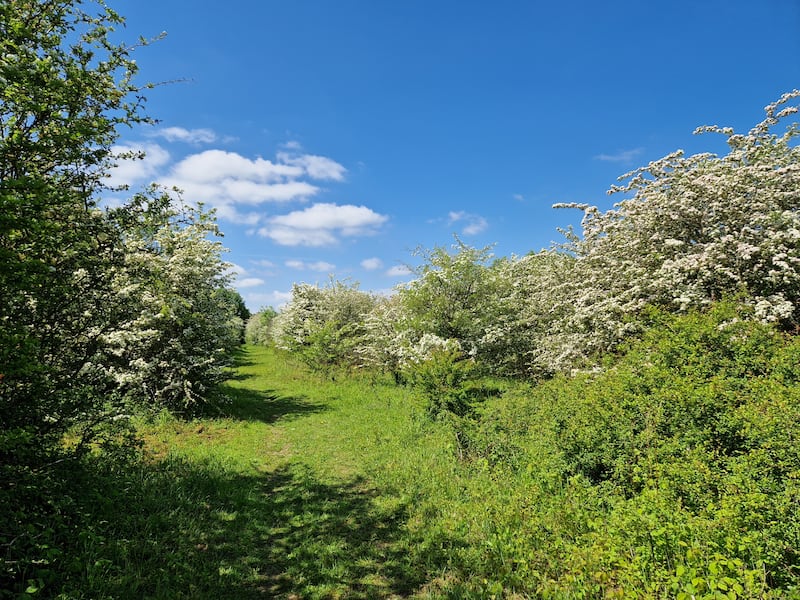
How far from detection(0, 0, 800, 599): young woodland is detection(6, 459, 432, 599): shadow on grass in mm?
45

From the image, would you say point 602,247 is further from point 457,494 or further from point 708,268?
point 457,494

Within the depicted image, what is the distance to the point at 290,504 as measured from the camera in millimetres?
7949

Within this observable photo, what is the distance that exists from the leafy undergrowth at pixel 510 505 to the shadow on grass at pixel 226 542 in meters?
0.03

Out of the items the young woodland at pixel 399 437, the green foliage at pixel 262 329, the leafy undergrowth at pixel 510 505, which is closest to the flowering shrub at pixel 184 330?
the young woodland at pixel 399 437

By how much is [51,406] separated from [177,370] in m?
8.83

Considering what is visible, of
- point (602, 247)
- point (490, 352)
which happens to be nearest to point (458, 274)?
point (490, 352)

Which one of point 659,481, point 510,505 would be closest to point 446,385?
point 510,505

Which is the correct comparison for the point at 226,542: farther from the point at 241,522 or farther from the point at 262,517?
the point at 262,517

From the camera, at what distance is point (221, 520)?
7086 mm

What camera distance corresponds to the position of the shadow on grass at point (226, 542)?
507 centimetres

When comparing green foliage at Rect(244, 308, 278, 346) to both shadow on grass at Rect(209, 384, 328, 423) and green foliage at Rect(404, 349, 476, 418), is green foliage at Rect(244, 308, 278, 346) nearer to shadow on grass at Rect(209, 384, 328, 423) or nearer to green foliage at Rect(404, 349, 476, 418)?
shadow on grass at Rect(209, 384, 328, 423)

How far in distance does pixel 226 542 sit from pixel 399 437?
5.82 meters

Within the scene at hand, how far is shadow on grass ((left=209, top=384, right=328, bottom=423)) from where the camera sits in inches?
592

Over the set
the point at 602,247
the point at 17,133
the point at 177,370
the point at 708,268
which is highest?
the point at 602,247
